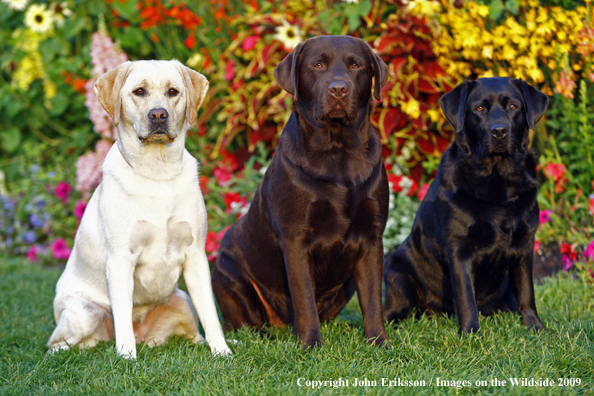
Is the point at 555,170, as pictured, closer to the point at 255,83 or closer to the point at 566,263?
the point at 566,263

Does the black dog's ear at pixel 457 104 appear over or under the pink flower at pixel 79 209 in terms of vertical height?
over

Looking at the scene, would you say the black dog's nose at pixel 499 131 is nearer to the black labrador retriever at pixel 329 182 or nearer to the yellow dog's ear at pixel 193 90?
the black labrador retriever at pixel 329 182

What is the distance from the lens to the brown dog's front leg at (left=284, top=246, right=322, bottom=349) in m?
2.93

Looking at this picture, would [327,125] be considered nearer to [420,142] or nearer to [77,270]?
[77,270]

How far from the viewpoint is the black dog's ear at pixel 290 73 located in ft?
9.78

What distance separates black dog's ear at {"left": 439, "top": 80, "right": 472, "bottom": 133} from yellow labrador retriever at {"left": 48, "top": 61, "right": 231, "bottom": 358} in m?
1.38

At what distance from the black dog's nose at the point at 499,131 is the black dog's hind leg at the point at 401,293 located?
0.96 metres

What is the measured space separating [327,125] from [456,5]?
8.17 ft

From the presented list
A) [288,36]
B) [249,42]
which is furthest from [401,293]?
[249,42]

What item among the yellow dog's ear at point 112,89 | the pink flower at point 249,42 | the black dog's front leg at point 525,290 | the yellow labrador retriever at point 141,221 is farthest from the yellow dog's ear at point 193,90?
the pink flower at point 249,42

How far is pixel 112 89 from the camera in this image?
9.82 feet

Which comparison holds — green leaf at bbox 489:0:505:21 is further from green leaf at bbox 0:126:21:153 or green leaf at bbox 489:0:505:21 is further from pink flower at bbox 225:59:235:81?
green leaf at bbox 0:126:21:153

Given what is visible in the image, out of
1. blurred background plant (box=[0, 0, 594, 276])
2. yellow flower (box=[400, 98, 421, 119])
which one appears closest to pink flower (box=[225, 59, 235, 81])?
blurred background plant (box=[0, 0, 594, 276])

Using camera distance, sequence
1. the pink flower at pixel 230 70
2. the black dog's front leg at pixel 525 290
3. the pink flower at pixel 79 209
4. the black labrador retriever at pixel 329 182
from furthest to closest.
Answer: the pink flower at pixel 79 209 < the pink flower at pixel 230 70 < the black dog's front leg at pixel 525 290 < the black labrador retriever at pixel 329 182
